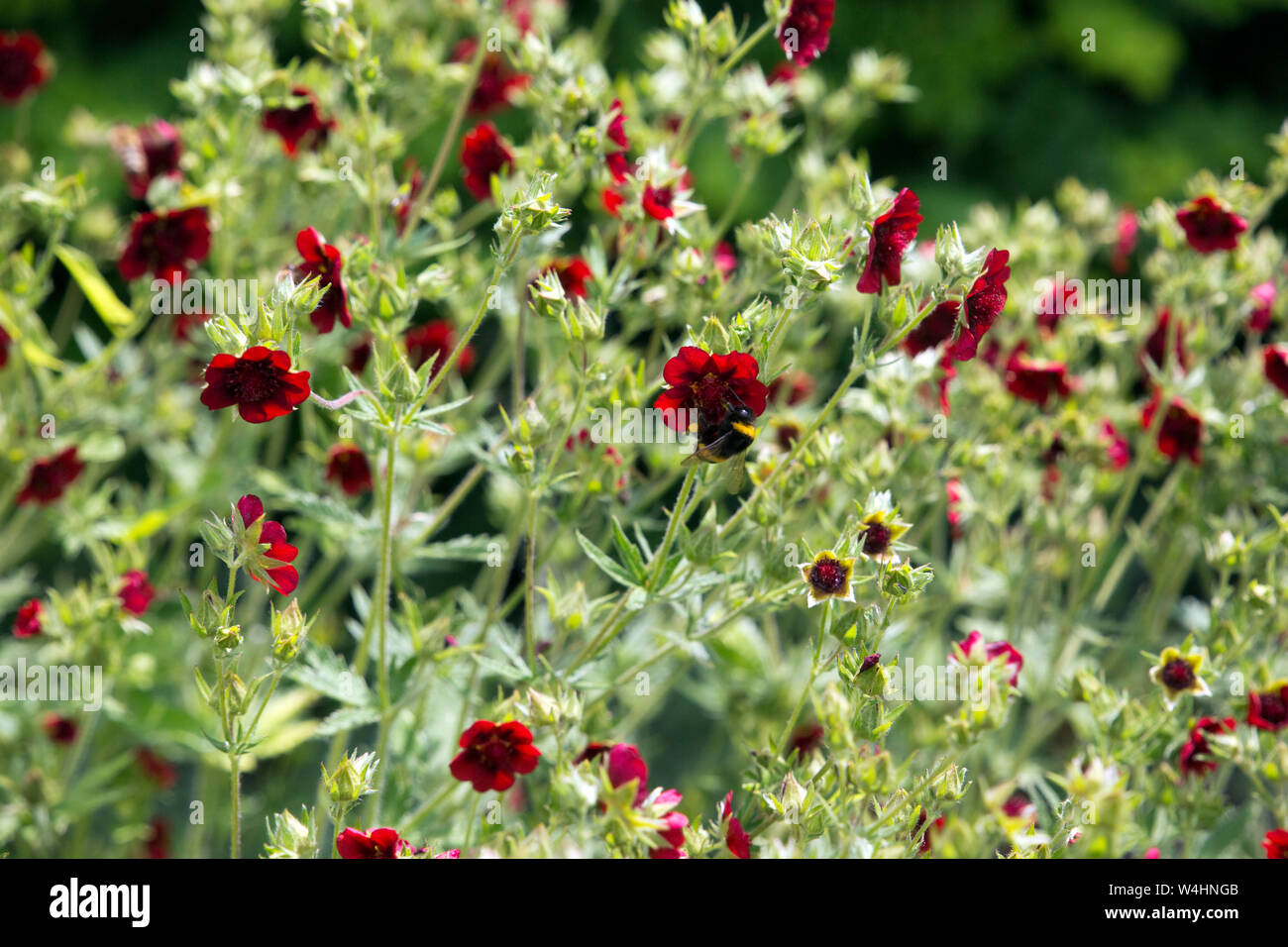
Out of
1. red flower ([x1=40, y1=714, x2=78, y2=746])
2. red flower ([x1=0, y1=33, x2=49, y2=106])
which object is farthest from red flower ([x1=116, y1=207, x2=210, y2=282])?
red flower ([x1=40, y1=714, x2=78, y2=746])

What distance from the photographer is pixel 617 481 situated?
1194 millimetres

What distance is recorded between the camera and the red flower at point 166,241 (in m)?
1.36

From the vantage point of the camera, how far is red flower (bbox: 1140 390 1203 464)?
1420 mm

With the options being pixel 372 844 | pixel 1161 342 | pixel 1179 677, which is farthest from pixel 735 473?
pixel 1161 342

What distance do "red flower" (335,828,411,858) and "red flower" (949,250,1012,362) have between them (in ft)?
1.97

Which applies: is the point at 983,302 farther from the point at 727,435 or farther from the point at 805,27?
the point at 805,27

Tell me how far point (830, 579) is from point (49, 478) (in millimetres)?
1040

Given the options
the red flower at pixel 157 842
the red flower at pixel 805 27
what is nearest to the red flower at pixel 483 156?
the red flower at pixel 805 27

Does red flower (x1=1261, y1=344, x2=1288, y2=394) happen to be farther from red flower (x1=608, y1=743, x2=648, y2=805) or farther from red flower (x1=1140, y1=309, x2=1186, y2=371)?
red flower (x1=608, y1=743, x2=648, y2=805)

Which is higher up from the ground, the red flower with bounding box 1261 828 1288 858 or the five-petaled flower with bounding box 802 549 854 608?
the five-petaled flower with bounding box 802 549 854 608

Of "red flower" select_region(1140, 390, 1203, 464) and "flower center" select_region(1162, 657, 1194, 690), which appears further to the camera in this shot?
"red flower" select_region(1140, 390, 1203, 464)

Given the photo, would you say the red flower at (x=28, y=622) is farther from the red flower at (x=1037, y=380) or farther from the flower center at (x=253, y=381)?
the red flower at (x=1037, y=380)

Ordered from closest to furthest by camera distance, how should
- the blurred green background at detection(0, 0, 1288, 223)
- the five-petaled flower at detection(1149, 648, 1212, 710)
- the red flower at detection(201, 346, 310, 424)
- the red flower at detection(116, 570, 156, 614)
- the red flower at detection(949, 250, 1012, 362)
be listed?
the red flower at detection(201, 346, 310, 424), the red flower at detection(949, 250, 1012, 362), the five-petaled flower at detection(1149, 648, 1212, 710), the red flower at detection(116, 570, 156, 614), the blurred green background at detection(0, 0, 1288, 223)
